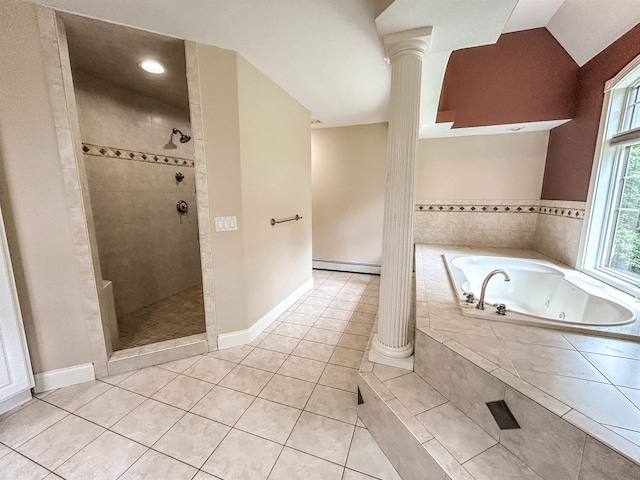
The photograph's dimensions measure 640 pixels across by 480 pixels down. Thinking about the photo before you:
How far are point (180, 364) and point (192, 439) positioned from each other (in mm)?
711

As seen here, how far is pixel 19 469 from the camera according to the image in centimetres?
118

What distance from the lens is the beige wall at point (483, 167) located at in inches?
127

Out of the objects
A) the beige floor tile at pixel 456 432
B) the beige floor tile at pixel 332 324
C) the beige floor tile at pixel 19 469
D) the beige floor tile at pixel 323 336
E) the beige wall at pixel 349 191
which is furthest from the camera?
the beige wall at pixel 349 191

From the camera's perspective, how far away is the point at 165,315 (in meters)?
2.62

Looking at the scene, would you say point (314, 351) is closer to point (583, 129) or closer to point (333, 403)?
point (333, 403)

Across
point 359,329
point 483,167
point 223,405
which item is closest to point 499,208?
point 483,167

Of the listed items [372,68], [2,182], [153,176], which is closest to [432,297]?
[372,68]

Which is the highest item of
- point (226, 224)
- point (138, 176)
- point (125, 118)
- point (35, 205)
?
point (125, 118)

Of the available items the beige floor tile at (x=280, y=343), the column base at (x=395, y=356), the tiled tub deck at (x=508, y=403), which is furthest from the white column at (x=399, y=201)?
the beige floor tile at (x=280, y=343)

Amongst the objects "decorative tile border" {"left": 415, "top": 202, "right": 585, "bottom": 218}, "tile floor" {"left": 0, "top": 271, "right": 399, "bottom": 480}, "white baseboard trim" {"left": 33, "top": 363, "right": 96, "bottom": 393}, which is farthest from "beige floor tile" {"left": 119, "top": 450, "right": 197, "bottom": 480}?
"decorative tile border" {"left": 415, "top": 202, "right": 585, "bottom": 218}

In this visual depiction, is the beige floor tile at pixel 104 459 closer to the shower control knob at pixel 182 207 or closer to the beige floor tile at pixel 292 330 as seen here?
the beige floor tile at pixel 292 330

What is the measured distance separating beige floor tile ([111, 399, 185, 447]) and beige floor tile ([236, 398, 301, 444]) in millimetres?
391

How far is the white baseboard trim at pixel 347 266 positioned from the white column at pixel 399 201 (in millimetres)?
2476

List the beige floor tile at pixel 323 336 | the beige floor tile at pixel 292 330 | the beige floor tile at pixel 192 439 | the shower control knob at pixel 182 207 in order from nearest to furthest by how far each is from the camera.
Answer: the beige floor tile at pixel 192 439
the beige floor tile at pixel 323 336
the beige floor tile at pixel 292 330
the shower control knob at pixel 182 207
